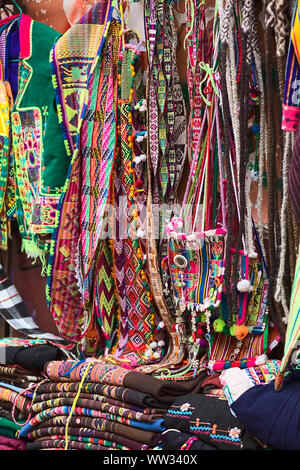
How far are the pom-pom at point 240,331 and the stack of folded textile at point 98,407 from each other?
0.20 m

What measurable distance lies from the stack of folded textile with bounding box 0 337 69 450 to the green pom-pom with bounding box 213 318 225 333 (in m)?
0.71

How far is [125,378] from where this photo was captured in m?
2.19

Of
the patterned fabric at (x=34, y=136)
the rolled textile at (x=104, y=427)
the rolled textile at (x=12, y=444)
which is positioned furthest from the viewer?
the patterned fabric at (x=34, y=136)

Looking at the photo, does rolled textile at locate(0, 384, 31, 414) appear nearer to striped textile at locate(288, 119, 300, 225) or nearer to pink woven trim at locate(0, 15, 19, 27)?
striped textile at locate(288, 119, 300, 225)

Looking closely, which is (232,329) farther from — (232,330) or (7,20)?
(7,20)

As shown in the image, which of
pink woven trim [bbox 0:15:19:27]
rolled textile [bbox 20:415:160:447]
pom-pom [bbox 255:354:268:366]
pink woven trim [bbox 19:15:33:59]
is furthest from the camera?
pink woven trim [bbox 0:15:19:27]

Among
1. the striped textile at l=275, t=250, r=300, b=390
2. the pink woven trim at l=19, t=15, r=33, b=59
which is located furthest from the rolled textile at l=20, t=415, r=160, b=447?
the pink woven trim at l=19, t=15, r=33, b=59

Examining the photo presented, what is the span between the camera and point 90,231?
103 inches

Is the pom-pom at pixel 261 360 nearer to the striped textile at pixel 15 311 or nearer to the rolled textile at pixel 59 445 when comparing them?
the rolled textile at pixel 59 445

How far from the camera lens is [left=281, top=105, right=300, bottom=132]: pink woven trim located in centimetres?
183

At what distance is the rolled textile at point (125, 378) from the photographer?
6.97 feet

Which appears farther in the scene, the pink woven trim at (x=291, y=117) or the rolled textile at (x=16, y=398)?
the rolled textile at (x=16, y=398)

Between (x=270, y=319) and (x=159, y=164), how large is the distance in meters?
0.68

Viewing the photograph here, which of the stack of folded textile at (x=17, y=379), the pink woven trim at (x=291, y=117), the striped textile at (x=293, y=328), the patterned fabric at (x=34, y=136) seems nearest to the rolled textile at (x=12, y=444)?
the stack of folded textile at (x=17, y=379)
